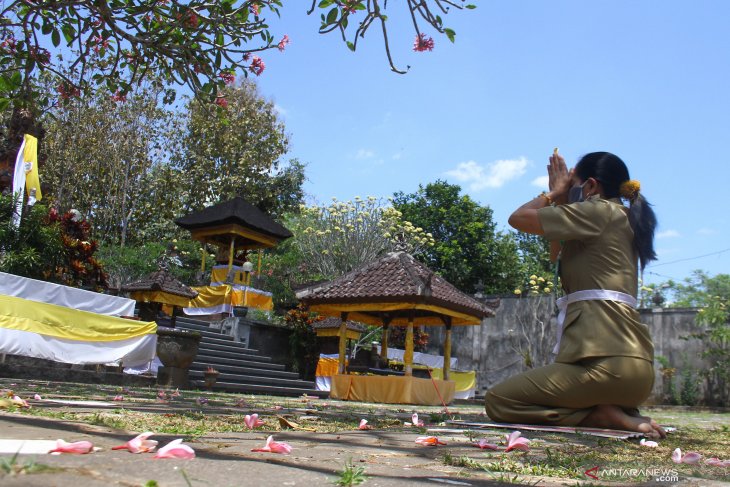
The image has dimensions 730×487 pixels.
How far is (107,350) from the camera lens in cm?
1020

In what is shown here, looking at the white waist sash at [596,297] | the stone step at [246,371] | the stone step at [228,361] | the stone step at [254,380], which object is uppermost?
the white waist sash at [596,297]

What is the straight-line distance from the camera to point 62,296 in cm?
945

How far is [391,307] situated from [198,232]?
36.9 feet

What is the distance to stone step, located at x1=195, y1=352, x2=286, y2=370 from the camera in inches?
559

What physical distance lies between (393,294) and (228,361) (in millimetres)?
5063

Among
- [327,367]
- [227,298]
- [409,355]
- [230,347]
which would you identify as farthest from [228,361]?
[227,298]

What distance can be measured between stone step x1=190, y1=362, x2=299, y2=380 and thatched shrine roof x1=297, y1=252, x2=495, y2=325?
8.64 feet

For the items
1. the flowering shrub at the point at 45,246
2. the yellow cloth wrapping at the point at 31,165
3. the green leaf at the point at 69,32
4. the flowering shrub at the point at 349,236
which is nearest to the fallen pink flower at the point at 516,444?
the green leaf at the point at 69,32

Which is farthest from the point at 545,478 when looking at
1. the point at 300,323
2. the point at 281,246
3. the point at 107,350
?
the point at 281,246

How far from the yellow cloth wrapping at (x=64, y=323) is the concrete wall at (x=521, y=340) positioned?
523 inches

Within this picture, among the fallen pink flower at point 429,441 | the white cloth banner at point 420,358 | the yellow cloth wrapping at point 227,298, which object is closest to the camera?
the fallen pink flower at point 429,441

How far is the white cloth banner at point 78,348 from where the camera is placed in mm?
8617

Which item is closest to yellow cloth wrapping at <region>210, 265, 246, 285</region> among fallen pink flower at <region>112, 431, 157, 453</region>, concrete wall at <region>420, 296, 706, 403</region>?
concrete wall at <region>420, 296, 706, 403</region>

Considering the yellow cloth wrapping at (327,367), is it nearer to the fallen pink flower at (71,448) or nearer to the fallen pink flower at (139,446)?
the fallen pink flower at (139,446)
